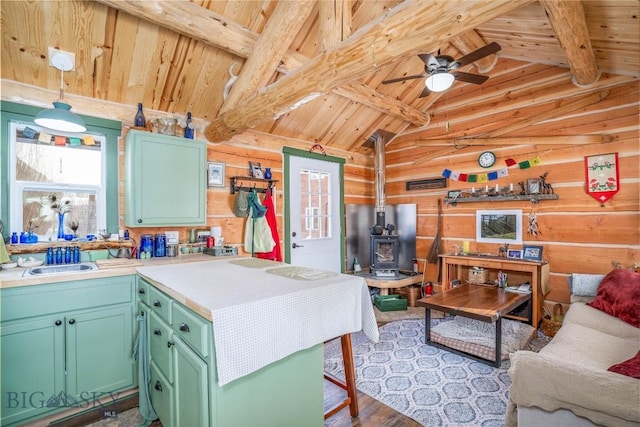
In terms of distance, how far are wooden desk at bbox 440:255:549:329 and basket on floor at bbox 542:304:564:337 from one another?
0.10 metres

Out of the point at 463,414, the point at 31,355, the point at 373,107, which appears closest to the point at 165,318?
the point at 31,355

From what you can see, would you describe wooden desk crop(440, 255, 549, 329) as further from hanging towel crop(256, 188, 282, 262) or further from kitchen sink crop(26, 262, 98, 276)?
kitchen sink crop(26, 262, 98, 276)

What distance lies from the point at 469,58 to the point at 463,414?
8.80ft

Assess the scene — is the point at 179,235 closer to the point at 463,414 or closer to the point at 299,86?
the point at 299,86

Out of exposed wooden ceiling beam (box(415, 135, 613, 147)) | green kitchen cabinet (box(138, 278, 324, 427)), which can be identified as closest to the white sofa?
green kitchen cabinet (box(138, 278, 324, 427))

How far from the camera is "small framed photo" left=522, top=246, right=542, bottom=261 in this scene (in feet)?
12.0

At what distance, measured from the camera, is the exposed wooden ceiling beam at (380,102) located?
3.72 meters

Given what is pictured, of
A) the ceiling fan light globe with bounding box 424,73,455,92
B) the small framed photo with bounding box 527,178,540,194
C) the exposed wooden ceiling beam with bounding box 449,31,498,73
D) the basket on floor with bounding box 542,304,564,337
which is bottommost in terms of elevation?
the basket on floor with bounding box 542,304,564,337

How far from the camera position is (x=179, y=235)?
10.4 feet

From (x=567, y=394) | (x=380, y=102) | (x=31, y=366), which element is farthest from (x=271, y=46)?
(x=567, y=394)

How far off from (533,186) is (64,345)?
4.73 metres

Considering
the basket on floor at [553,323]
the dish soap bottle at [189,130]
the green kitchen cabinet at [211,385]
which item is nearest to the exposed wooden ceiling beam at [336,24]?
the dish soap bottle at [189,130]

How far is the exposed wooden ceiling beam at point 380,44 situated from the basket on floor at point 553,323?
316cm

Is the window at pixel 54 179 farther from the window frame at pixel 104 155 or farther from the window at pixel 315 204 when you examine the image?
the window at pixel 315 204
